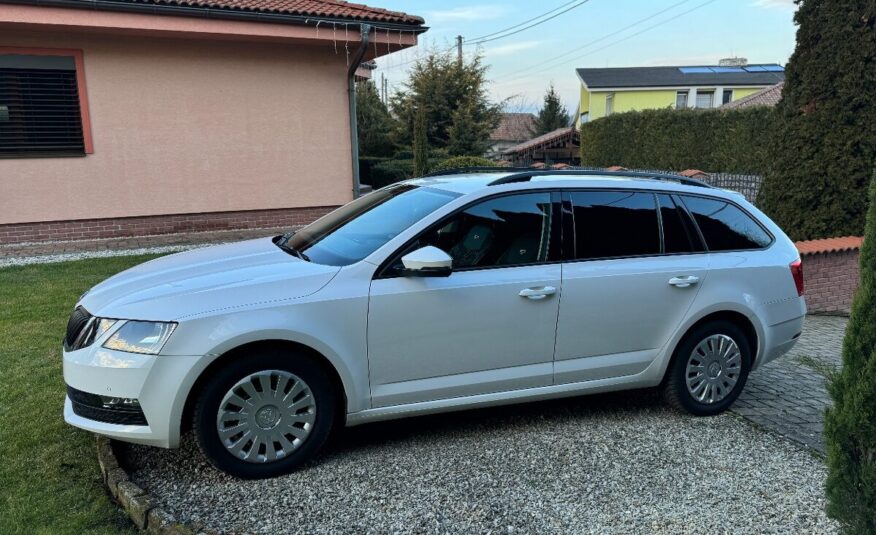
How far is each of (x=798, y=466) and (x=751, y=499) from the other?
2.03ft

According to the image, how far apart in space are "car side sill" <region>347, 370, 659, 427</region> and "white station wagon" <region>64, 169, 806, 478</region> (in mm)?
14

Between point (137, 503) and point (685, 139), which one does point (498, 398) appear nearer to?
point (137, 503)

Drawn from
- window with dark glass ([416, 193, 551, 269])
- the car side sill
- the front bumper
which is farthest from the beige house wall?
the car side sill

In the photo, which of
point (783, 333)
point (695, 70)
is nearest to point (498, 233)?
point (783, 333)

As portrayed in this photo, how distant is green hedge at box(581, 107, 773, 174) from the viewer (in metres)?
17.1

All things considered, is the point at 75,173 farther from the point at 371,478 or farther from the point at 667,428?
the point at 667,428

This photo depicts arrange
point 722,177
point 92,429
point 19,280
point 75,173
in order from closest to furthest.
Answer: point 92,429
point 19,280
point 75,173
point 722,177

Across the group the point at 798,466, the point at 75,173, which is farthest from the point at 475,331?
the point at 75,173

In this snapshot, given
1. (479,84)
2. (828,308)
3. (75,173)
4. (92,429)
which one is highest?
(479,84)

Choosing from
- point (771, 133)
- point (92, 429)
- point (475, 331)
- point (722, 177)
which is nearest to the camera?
point (92, 429)

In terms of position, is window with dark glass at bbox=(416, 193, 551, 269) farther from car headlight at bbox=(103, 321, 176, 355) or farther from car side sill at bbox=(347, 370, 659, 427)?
car headlight at bbox=(103, 321, 176, 355)

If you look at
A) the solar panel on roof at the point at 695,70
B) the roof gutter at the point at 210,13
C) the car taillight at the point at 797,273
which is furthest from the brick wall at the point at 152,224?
the solar panel on roof at the point at 695,70

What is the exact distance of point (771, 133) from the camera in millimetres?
8695

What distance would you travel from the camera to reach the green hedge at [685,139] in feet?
56.2
